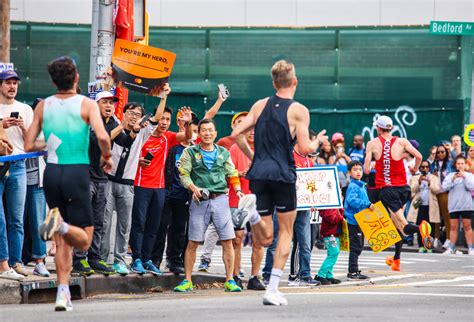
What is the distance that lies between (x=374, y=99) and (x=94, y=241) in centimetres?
1676

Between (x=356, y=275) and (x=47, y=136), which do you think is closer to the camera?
(x=47, y=136)

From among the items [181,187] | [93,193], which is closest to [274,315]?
[93,193]

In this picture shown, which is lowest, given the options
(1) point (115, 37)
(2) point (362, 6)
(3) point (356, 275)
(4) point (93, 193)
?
(3) point (356, 275)

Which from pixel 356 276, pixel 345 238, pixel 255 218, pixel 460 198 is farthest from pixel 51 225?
pixel 460 198

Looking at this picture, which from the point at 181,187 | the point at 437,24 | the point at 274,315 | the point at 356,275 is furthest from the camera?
the point at 437,24

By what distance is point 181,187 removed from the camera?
50.4 ft

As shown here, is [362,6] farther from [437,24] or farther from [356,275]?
[356,275]

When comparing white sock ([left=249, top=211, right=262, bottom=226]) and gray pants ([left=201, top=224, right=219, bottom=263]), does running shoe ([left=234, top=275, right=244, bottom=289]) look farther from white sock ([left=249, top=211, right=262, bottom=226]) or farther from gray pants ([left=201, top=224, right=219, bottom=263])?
white sock ([left=249, top=211, right=262, bottom=226])

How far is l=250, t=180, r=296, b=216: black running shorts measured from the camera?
39.4 ft

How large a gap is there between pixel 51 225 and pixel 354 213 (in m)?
6.72

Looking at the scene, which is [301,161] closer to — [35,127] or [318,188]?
[318,188]

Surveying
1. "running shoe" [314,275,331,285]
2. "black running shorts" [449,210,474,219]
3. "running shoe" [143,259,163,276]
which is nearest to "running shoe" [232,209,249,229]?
"running shoe" [143,259,163,276]

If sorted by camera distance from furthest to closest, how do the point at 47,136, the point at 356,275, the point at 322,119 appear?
the point at 322,119
the point at 356,275
the point at 47,136

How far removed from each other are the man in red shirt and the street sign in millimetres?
13420
